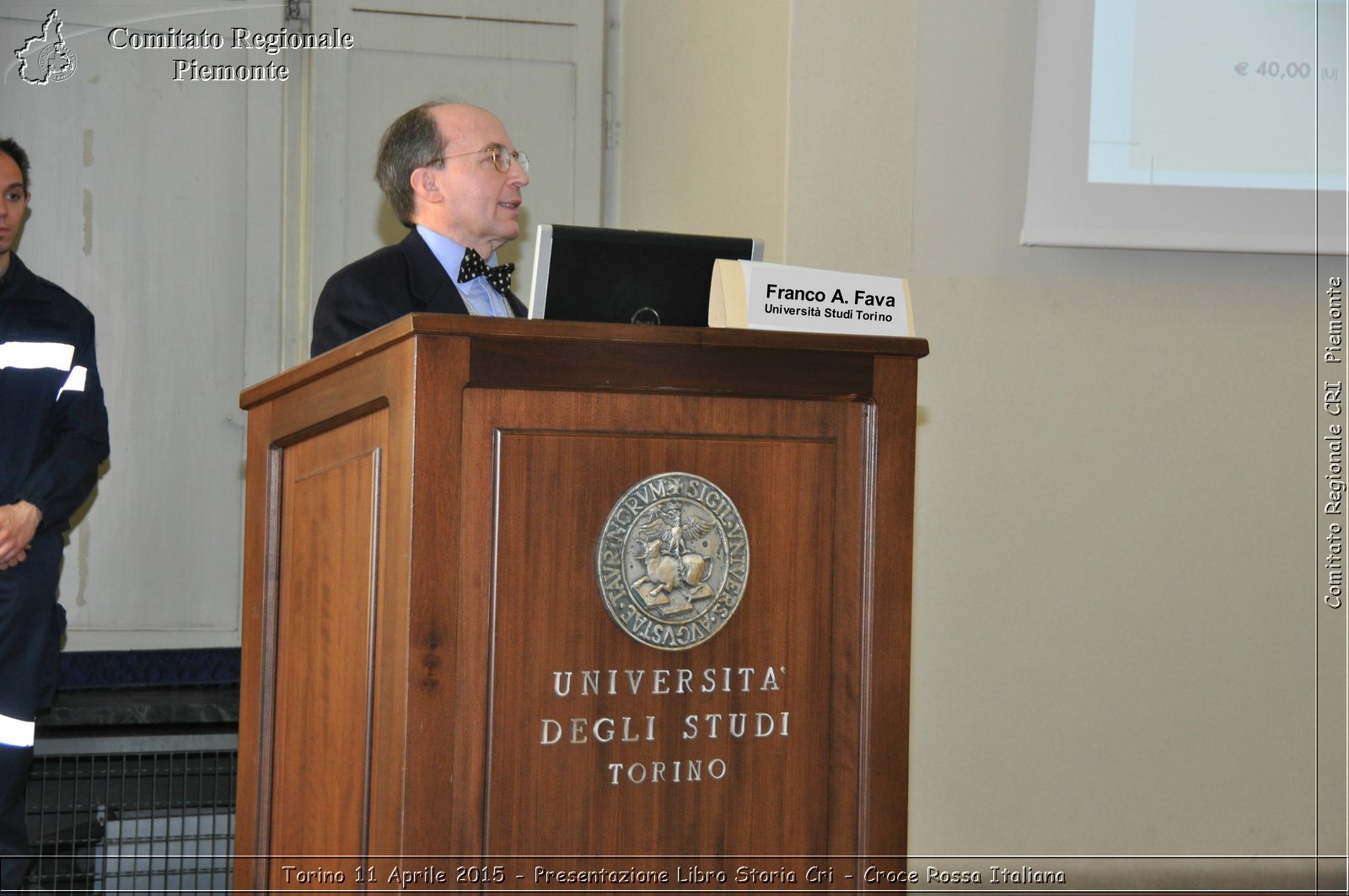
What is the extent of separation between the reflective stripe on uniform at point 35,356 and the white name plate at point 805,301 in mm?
2209

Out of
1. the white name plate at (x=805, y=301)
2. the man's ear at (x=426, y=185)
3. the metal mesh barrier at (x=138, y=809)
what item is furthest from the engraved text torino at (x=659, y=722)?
the metal mesh barrier at (x=138, y=809)

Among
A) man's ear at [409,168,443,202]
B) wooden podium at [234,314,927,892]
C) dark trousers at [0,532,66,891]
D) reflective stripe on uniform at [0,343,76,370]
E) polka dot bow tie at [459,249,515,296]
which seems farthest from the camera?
reflective stripe on uniform at [0,343,76,370]

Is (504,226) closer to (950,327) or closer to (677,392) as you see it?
(950,327)

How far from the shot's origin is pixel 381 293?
2254mm

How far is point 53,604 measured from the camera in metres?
3.17

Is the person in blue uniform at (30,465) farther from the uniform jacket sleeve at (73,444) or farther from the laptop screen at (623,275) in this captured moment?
the laptop screen at (623,275)

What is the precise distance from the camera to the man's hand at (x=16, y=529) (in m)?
3.05

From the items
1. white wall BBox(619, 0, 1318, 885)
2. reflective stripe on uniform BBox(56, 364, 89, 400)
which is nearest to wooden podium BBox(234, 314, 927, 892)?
white wall BBox(619, 0, 1318, 885)

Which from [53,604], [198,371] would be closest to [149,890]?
[53,604]

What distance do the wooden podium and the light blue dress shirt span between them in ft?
3.06

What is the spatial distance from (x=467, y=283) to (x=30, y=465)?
52.9 inches

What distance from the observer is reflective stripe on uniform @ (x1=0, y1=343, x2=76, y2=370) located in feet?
10.6

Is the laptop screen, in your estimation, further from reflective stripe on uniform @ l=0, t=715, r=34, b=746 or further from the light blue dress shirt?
reflective stripe on uniform @ l=0, t=715, r=34, b=746

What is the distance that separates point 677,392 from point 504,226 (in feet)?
4.17
